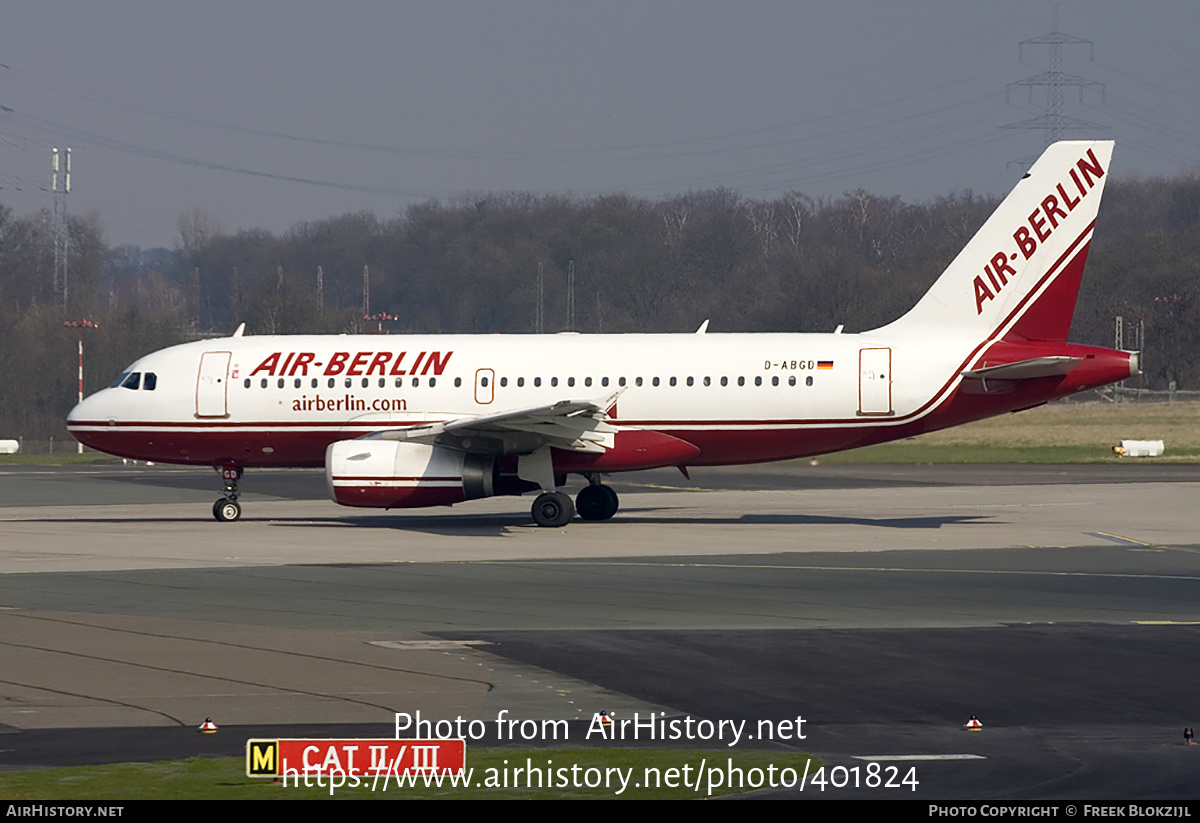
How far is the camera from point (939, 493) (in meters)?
40.0

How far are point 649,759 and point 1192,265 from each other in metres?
105

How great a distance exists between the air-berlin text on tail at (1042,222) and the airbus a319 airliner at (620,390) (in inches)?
1.1

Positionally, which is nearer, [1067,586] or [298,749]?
[298,749]

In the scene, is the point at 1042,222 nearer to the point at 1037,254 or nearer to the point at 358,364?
the point at 1037,254

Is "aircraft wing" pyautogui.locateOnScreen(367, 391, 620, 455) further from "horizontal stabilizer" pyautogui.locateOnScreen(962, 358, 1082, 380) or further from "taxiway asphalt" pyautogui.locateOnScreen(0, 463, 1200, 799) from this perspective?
"horizontal stabilizer" pyautogui.locateOnScreen(962, 358, 1082, 380)

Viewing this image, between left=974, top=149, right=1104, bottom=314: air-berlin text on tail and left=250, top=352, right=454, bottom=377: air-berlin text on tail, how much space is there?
37.7ft

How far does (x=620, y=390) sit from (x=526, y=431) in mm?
2318

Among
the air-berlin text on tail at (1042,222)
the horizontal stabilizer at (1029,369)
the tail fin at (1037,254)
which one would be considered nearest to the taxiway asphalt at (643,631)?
the horizontal stabilizer at (1029,369)

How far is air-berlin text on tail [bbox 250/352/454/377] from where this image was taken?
106ft

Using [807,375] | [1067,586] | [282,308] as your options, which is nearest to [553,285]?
[282,308]

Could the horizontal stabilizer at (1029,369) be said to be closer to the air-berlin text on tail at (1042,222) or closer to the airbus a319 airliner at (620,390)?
the airbus a319 airliner at (620,390)

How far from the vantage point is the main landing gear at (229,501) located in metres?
32.9
